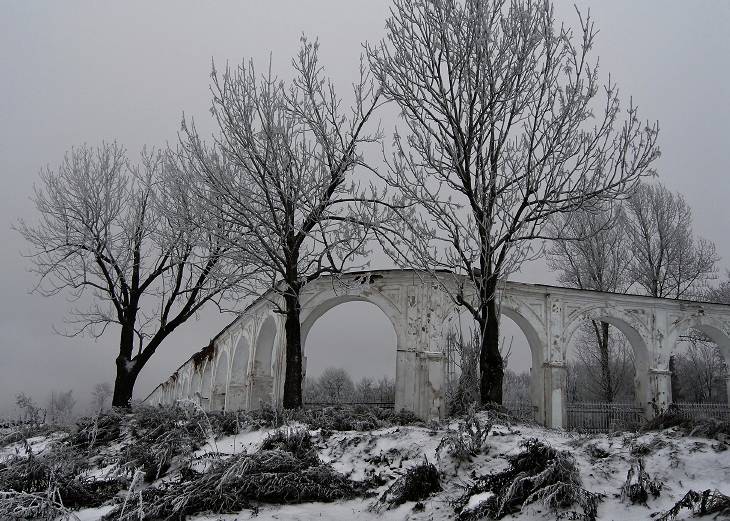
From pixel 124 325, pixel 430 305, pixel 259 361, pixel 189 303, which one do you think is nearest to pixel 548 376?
pixel 430 305

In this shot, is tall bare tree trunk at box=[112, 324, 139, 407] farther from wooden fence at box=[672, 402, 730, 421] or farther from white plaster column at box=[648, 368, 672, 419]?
wooden fence at box=[672, 402, 730, 421]

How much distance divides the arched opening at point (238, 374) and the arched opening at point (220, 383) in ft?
4.36

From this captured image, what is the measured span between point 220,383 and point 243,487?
18.8 metres

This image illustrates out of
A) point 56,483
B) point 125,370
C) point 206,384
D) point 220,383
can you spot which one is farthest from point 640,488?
point 206,384

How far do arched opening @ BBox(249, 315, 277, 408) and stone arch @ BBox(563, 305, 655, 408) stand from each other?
847 cm

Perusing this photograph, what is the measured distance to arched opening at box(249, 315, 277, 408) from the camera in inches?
668

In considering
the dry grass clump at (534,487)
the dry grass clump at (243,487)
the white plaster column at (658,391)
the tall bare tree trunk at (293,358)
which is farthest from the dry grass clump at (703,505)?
the white plaster column at (658,391)

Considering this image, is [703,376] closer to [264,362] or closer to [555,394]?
[555,394]

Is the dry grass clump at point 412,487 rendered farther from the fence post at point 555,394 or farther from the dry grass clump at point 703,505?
the fence post at point 555,394

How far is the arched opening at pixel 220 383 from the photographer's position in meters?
21.8

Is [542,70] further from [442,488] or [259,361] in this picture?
[259,361]

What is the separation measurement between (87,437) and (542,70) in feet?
27.7

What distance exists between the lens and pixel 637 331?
1686 cm

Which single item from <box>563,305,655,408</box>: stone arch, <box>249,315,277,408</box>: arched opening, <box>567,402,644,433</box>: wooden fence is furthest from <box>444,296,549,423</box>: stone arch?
<box>249,315,277,408</box>: arched opening
